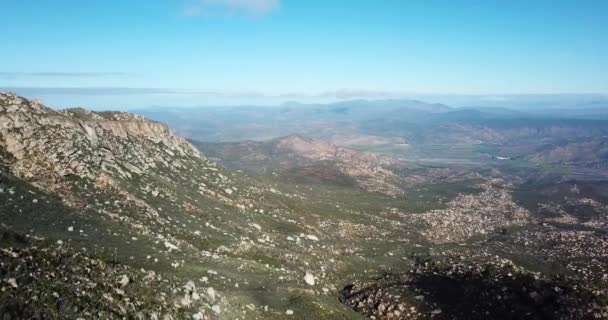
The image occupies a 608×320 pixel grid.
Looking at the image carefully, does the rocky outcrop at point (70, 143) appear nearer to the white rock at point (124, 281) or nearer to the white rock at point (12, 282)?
the white rock at point (124, 281)

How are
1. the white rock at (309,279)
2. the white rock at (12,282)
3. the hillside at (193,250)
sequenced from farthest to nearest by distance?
the white rock at (309,279) < the hillside at (193,250) < the white rock at (12,282)

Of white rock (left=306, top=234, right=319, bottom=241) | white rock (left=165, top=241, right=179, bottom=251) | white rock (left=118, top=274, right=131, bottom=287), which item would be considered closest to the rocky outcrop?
white rock (left=165, top=241, right=179, bottom=251)

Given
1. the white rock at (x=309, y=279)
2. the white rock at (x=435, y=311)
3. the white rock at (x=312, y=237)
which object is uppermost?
the white rock at (x=309, y=279)

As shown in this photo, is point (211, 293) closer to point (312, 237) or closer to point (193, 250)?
point (193, 250)

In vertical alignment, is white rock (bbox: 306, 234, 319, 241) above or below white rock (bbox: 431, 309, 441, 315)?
below

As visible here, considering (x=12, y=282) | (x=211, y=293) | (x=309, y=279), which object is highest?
(x=12, y=282)

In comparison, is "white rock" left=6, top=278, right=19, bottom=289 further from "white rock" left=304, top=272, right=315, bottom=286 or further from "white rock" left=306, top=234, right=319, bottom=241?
"white rock" left=306, top=234, right=319, bottom=241

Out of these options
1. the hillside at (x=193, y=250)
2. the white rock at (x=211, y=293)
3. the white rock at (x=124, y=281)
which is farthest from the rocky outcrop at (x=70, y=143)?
the white rock at (x=211, y=293)

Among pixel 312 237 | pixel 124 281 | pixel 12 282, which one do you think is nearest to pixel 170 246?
pixel 124 281

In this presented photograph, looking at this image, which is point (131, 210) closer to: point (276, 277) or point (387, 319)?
point (276, 277)

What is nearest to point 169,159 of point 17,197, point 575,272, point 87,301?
point 17,197

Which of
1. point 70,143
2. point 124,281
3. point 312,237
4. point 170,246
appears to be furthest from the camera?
point 312,237
